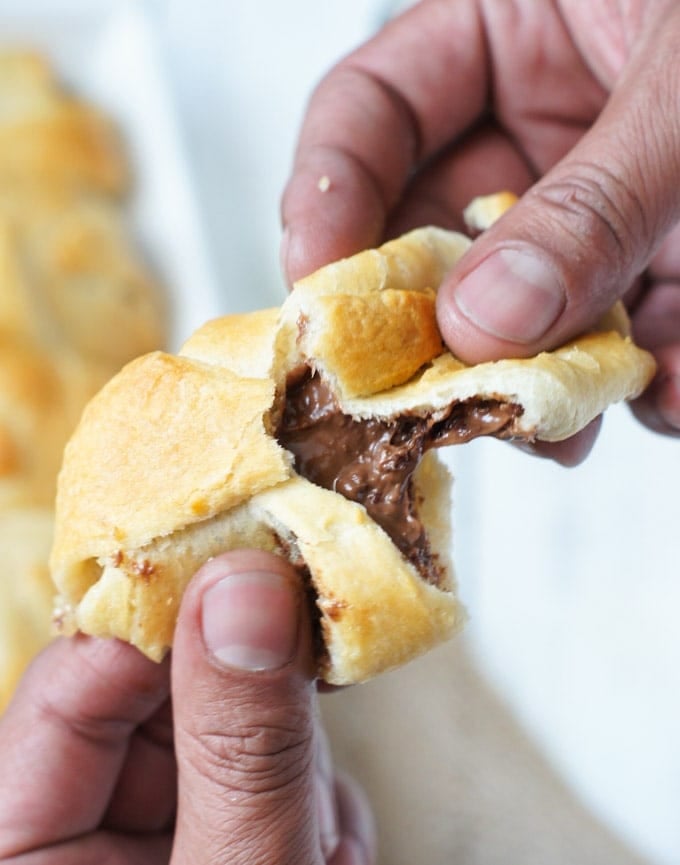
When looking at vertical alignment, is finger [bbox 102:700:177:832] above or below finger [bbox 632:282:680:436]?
below

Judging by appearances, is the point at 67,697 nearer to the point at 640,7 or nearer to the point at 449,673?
the point at 449,673

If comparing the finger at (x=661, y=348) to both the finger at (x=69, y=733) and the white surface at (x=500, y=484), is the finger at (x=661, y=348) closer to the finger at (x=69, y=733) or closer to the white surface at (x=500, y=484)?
the white surface at (x=500, y=484)

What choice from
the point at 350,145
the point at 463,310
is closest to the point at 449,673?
the point at 350,145

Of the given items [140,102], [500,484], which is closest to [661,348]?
[500,484]

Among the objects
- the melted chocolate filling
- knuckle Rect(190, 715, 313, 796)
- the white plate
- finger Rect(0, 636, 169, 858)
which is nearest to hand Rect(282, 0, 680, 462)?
the melted chocolate filling

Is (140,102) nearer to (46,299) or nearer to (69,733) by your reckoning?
(46,299)

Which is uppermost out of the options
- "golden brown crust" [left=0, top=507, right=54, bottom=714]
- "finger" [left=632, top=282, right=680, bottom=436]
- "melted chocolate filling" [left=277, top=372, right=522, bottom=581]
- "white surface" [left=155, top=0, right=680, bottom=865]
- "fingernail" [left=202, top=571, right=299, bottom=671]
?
"melted chocolate filling" [left=277, top=372, right=522, bottom=581]

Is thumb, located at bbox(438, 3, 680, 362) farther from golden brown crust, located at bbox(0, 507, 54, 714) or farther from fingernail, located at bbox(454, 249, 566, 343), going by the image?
golden brown crust, located at bbox(0, 507, 54, 714)

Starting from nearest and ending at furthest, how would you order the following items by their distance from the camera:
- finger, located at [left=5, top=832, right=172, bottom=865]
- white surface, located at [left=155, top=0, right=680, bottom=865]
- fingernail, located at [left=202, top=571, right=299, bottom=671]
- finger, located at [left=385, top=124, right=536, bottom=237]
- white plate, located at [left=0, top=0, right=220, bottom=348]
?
fingernail, located at [left=202, top=571, right=299, bottom=671]
finger, located at [left=5, top=832, right=172, bottom=865]
finger, located at [left=385, top=124, right=536, bottom=237]
white surface, located at [left=155, top=0, right=680, bottom=865]
white plate, located at [left=0, top=0, right=220, bottom=348]
